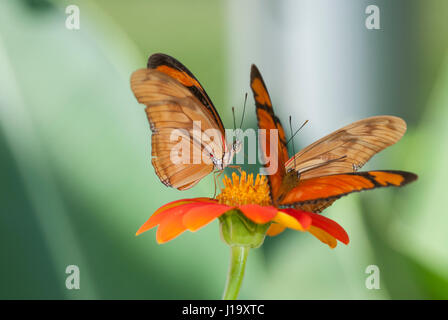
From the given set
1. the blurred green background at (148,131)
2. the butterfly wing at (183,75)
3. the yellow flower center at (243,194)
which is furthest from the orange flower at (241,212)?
the blurred green background at (148,131)

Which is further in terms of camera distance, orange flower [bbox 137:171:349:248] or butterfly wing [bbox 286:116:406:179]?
butterfly wing [bbox 286:116:406:179]

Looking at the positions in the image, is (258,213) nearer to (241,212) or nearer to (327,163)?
(241,212)

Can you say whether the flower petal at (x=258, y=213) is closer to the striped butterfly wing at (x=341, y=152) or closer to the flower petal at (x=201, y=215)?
the flower petal at (x=201, y=215)

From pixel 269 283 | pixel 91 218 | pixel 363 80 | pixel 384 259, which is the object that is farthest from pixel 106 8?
pixel 384 259

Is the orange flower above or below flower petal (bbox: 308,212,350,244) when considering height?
above

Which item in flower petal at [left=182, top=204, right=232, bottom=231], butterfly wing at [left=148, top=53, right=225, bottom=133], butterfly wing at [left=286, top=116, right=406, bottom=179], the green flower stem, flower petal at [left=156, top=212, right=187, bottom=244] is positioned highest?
butterfly wing at [left=148, top=53, right=225, bottom=133]

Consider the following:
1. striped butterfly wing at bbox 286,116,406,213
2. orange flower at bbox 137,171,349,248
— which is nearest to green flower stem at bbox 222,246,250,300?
orange flower at bbox 137,171,349,248

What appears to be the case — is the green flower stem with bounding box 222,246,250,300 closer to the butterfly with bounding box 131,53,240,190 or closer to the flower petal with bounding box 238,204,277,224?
the flower petal with bounding box 238,204,277,224

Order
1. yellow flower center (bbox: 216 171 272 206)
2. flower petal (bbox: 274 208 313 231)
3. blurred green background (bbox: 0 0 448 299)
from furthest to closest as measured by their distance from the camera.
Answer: blurred green background (bbox: 0 0 448 299) → yellow flower center (bbox: 216 171 272 206) → flower petal (bbox: 274 208 313 231)
